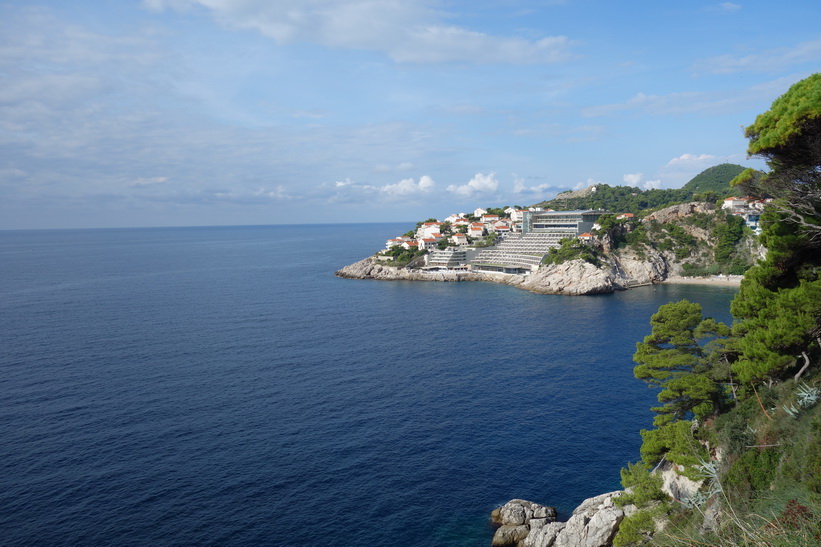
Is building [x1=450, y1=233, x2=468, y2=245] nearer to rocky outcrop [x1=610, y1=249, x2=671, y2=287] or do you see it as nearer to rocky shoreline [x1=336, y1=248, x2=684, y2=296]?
rocky shoreline [x1=336, y1=248, x2=684, y2=296]

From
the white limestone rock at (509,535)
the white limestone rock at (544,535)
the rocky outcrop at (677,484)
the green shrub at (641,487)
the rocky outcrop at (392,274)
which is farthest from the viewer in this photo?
the rocky outcrop at (392,274)

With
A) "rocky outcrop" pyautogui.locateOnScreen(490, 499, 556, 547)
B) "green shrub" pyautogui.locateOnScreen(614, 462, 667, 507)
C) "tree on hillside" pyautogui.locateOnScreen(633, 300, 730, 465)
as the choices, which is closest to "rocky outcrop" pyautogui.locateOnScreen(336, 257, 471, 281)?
"rocky outcrop" pyautogui.locateOnScreen(490, 499, 556, 547)

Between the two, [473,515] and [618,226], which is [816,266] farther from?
[618,226]

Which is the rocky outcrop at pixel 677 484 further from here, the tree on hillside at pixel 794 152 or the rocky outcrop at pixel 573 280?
the rocky outcrop at pixel 573 280

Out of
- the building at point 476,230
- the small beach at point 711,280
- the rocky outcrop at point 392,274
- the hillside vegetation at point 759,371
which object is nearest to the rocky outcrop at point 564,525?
the hillside vegetation at point 759,371

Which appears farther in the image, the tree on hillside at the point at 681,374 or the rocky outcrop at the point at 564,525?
the rocky outcrop at the point at 564,525

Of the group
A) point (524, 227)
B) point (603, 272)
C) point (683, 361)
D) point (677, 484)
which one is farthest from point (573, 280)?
point (677, 484)
